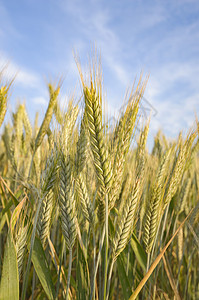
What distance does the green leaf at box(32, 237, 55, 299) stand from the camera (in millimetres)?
1124

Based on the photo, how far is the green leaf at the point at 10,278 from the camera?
878 mm

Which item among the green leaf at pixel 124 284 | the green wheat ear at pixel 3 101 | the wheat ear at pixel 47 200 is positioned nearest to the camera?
the wheat ear at pixel 47 200

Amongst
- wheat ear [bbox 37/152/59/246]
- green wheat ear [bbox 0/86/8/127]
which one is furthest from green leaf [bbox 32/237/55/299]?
green wheat ear [bbox 0/86/8/127]

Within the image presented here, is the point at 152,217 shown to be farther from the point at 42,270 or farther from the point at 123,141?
the point at 42,270

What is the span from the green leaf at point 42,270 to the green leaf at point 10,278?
244 millimetres

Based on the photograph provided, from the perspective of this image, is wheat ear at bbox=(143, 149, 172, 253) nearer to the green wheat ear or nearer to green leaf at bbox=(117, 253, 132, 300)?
green leaf at bbox=(117, 253, 132, 300)

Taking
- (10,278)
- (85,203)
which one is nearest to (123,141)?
(85,203)

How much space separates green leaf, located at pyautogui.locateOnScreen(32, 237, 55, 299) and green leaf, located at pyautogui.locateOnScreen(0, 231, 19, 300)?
24 cm

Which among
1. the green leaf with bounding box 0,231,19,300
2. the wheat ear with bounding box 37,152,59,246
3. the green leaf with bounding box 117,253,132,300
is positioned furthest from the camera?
the green leaf with bounding box 117,253,132,300

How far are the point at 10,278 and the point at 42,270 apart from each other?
0.91ft

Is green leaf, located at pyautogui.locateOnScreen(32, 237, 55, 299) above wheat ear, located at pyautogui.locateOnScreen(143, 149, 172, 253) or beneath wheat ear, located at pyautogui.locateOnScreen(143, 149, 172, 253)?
beneath

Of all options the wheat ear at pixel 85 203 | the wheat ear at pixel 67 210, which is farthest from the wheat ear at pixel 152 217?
the wheat ear at pixel 67 210

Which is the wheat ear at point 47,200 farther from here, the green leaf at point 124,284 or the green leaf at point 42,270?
the green leaf at point 124,284

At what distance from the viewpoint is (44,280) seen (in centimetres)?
113
